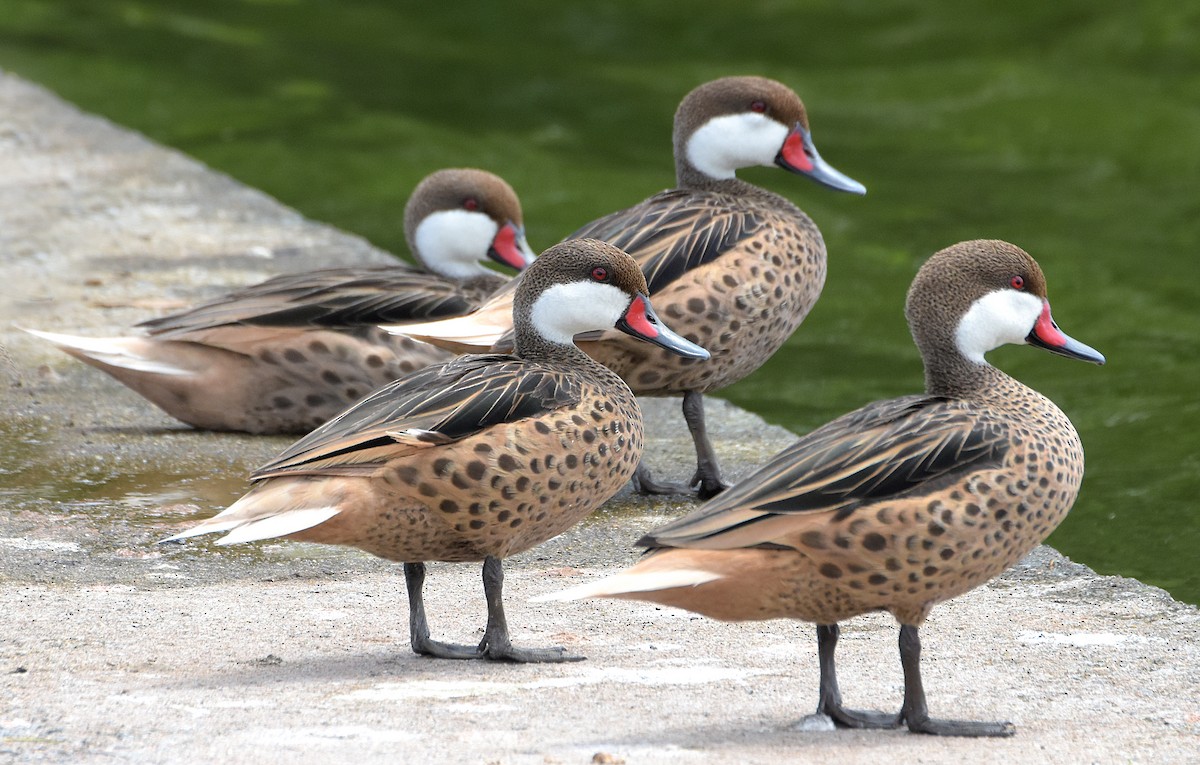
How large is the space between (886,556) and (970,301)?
30.5 inches

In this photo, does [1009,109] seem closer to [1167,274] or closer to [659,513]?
[1167,274]

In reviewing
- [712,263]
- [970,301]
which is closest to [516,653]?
[970,301]

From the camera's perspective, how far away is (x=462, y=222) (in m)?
6.64

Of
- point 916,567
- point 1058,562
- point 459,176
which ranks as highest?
point 459,176

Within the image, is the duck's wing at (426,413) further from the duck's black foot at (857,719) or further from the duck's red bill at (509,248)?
the duck's red bill at (509,248)

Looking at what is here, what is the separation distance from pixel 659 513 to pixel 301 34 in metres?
11.2

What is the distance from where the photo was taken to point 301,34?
1598cm

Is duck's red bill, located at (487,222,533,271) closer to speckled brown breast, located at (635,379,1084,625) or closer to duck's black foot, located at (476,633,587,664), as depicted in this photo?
duck's black foot, located at (476,633,587,664)

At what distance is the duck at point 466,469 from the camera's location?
13.7 feet

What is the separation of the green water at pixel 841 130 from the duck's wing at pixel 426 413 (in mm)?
2529

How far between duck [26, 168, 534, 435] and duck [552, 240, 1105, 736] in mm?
2531

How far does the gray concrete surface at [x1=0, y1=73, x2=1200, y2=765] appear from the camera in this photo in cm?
371

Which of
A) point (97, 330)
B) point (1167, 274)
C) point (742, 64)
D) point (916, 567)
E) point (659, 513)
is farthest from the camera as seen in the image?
point (742, 64)

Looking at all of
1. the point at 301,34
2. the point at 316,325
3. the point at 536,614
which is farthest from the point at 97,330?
the point at 301,34
